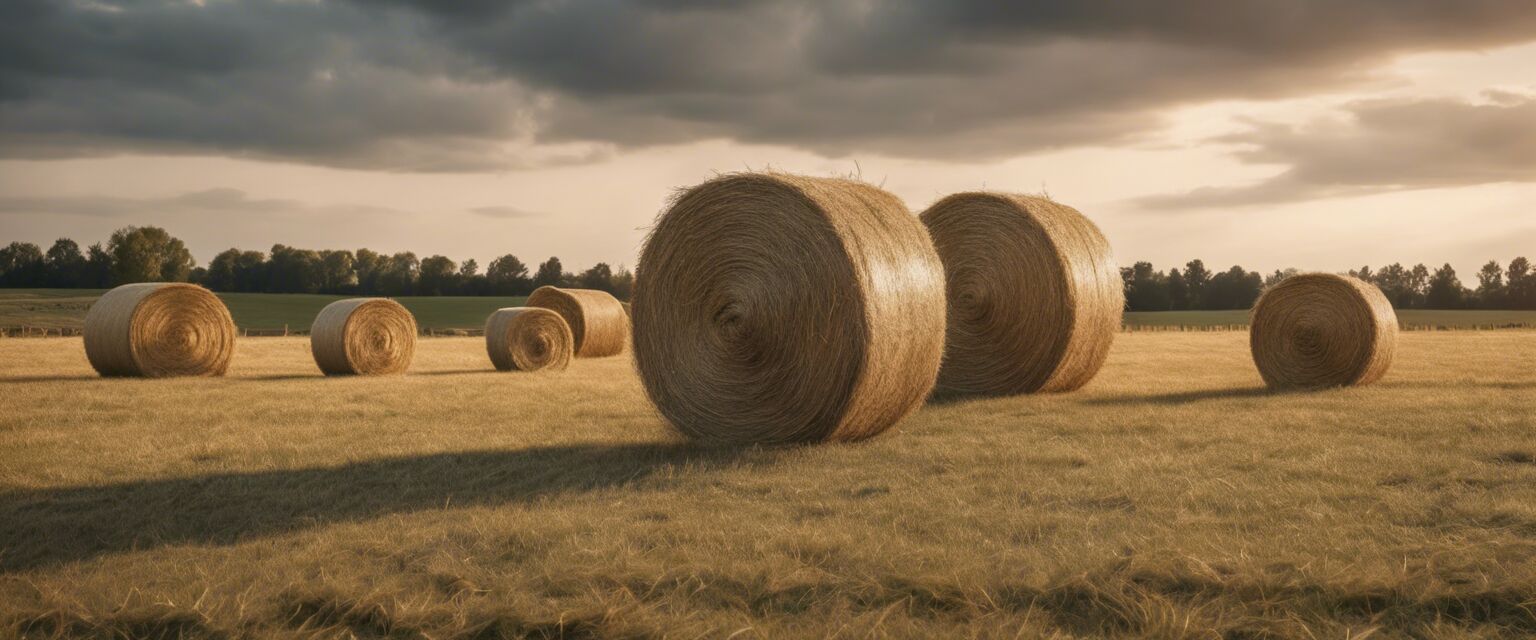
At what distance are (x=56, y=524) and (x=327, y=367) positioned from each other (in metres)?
12.4

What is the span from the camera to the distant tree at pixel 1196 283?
59.4 meters

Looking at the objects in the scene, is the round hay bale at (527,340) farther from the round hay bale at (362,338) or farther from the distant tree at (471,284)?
the distant tree at (471,284)

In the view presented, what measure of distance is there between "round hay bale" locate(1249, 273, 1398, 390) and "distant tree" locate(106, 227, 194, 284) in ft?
209

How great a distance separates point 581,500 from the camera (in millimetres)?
6934

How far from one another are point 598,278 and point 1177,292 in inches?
1137

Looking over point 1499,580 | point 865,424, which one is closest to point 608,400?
point 865,424

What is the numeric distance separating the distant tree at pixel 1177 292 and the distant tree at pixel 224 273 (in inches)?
1997

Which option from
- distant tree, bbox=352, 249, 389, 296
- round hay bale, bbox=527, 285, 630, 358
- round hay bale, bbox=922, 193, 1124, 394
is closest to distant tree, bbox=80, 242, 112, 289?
distant tree, bbox=352, 249, 389, 296

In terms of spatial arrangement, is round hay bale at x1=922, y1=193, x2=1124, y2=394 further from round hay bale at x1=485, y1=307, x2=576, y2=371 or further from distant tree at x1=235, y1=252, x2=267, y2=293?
distant tree at x1=235, y1=252, x2=267, y2=293

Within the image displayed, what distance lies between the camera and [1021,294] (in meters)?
13.5

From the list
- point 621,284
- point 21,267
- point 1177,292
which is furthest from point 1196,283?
point 21,267

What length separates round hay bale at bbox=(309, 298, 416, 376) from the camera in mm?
18359

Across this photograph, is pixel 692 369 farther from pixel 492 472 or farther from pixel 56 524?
pixel 56 524

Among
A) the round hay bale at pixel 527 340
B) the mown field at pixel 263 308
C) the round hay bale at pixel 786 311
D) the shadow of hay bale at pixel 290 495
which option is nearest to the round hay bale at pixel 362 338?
the round hay bale at pixel 527 340
